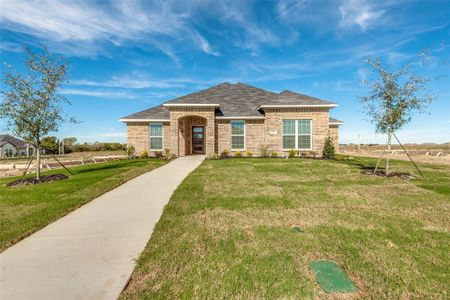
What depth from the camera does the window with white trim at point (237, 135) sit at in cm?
Answer: 1802

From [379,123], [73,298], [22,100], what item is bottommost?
[73,298]

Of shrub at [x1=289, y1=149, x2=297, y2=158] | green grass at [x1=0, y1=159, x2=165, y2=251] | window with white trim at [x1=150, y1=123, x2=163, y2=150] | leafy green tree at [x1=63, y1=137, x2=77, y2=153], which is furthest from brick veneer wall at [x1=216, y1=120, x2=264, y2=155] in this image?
leafy green tree at [x1=63, y1=137, x2=77, y2=153]

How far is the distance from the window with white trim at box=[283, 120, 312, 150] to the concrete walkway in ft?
46.4

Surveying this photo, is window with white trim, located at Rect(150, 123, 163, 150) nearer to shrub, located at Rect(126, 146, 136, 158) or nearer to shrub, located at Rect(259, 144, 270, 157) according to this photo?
shrub, located at Rect(126, 146, 136, 158)

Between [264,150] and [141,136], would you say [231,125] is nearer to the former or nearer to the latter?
[264,150]

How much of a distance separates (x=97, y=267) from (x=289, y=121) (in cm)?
1674

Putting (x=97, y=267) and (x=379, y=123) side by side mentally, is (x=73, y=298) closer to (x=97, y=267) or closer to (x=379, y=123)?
(x=97, y=267)

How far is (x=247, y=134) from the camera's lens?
59.2ft

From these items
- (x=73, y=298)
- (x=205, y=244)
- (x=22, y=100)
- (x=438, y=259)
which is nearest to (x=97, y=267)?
(x=73, y=298)

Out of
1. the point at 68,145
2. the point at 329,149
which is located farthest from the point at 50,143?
the point at 329,149

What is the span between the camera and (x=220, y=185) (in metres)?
7.62

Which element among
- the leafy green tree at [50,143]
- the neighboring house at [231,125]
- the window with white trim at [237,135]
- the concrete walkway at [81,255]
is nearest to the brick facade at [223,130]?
the neighboring house at [231,125]

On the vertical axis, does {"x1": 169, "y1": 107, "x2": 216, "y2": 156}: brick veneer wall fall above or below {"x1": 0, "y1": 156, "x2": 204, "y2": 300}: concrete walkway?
above

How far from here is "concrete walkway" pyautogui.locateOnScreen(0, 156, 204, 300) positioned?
8.01 feet
